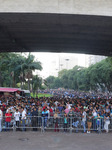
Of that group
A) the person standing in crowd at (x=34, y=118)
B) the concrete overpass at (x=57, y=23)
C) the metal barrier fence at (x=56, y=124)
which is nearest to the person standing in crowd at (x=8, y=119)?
the metal barrier fence at (x=56, y=124)

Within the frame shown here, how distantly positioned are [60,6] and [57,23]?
3050 millimetres

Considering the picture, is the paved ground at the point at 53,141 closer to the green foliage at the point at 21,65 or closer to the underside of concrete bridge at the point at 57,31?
the underside of concrete bridge at the point at 57,31

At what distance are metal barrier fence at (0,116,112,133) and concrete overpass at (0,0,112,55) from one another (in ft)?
22.3

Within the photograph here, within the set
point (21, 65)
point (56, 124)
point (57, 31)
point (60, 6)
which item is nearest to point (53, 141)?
point (56, 124)

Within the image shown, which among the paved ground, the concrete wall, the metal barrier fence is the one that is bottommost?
the paved ground

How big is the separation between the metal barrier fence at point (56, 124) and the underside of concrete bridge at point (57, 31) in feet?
22.5

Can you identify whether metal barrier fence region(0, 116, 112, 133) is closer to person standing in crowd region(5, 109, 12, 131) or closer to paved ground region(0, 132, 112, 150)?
person standing in crowd region(5, 109, 12, 131)

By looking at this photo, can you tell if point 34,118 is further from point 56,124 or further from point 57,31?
point 57,31

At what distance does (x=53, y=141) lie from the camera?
10.2 meters

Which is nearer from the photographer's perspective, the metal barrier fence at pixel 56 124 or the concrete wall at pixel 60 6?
the metal barrier fence at pixel 56 124

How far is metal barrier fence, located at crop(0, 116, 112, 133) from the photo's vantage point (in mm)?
12281

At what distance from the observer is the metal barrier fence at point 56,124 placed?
12.3m

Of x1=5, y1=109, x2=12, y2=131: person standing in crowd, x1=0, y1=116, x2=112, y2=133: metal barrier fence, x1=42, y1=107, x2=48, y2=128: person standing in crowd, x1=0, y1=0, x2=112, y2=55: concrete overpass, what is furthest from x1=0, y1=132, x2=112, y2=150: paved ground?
x1=0, y1=0, x2=112, y2=55: concrete overpass

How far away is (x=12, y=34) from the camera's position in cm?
1989
